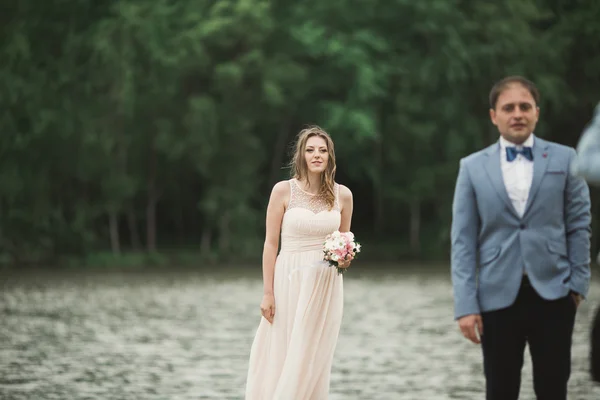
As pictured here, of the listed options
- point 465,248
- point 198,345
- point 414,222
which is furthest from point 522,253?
point 414,222

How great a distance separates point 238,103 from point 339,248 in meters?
37.4

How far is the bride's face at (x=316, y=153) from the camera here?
799 cm

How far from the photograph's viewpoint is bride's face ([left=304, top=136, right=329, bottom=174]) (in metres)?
7.99

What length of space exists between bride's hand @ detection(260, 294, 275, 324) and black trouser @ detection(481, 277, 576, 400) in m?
2.18

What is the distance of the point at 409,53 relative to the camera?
47250 millimetres

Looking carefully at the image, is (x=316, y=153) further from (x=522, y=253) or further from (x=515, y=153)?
(x=522, y=253)

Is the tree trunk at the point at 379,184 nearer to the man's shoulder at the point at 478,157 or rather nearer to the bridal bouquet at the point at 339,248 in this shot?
the bridal bouquet at the point at 339,248

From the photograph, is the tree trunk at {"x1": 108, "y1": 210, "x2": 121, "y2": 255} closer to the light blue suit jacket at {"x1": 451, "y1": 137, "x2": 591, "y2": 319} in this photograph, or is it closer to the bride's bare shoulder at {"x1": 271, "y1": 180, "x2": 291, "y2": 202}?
the bride's bare shoulder at {"x1": 271, "y1": 180, "x2": 291, "y2": 202}

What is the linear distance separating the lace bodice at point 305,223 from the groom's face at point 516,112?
7.06ft

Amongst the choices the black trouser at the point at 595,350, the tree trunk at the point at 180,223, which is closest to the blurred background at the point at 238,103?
the tree trunk at the point at 180,223

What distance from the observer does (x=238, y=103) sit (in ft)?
148

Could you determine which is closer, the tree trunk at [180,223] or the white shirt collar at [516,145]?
the white shirt collar at [516,145]

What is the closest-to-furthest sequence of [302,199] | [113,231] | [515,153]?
[515,153] < [302,199] < [113,231]

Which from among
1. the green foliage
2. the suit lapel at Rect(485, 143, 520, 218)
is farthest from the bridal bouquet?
the green foliage
